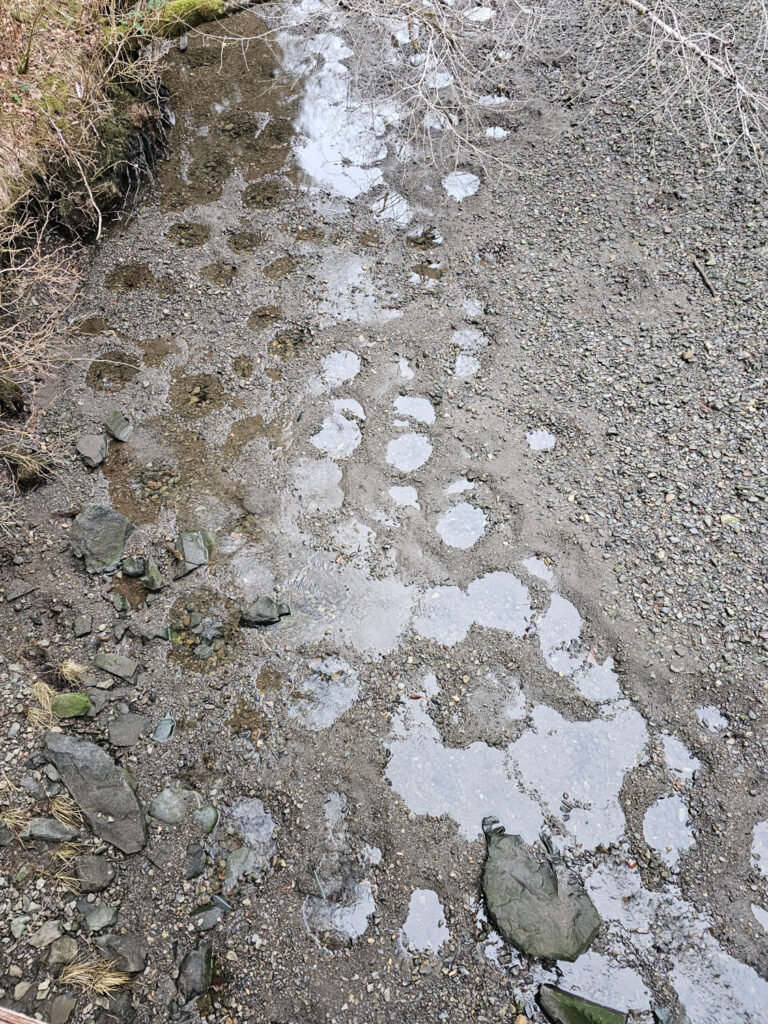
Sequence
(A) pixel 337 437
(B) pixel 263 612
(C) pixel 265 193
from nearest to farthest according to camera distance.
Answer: (B) pixel 263 612 < (A) pixel 337 437 < (C) pixel 265 193

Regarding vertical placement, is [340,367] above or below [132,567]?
above

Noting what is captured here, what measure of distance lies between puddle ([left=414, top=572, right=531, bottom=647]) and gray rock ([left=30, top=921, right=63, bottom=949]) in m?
1.56

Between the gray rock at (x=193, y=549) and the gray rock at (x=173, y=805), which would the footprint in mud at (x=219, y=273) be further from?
the gray rock at (x=173, y=805)

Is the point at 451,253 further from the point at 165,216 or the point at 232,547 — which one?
the point at 232,547

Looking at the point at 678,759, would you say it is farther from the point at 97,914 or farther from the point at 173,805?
the point at 97,914

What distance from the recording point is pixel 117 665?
8.02ft

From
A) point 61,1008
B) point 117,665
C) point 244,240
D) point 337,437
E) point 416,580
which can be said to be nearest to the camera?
point 61,1008

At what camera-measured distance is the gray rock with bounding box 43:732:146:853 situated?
210 cm

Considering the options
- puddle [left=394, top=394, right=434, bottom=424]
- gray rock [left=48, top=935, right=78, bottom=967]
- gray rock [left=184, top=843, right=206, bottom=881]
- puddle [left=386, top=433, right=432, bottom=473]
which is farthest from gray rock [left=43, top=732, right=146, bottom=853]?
puddle [left=394, top=394, right=434, bottom=424]

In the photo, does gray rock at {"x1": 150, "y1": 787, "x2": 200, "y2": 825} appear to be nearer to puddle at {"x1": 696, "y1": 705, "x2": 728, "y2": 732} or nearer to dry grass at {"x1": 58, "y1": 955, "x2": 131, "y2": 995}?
dry grass at {"x1": 58, "y1": 955, "x2": 131, "y2": 995}

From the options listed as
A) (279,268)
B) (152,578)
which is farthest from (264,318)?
(152,578)

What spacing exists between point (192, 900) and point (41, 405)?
7.87ft

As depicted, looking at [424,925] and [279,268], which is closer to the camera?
[424,925]

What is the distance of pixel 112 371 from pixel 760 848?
11.6 feet
